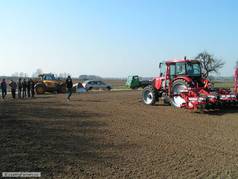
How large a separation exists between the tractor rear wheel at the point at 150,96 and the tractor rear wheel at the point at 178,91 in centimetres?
179

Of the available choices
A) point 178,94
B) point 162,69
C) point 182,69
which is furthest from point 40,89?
point 178,94

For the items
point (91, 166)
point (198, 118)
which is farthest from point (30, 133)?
point (198, 118)

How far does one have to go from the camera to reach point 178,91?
59.4 feet

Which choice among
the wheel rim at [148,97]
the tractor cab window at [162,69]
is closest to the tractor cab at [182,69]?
the tractor cab window at [162,69]

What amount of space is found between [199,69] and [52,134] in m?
10.5

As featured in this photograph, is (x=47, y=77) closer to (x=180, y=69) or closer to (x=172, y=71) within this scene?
(x=172, y=71)

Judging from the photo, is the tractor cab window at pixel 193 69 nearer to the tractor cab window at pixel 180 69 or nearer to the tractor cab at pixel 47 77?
the tractor cab window at pixel 180 69

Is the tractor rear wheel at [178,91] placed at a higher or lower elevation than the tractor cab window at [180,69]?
lower

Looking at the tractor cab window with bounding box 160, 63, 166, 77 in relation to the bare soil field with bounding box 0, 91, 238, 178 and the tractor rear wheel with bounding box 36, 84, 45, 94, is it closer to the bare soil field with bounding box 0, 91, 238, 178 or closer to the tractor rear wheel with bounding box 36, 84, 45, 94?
the bare soil field with bounding box 0, 91, 238, 178

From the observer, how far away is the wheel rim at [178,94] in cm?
1778

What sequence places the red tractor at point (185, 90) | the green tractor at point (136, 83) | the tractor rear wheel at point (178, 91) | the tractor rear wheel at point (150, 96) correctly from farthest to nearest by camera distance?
the green tractor at point (136, 83)
the tractor rear wheel at point (150, 96)
the tractor rear wheel at point (178, 91)
the red tractor at point (185, 90)

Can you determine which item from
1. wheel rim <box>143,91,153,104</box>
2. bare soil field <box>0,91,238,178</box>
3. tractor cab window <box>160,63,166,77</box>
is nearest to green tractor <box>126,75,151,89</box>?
wheel rim <box>143,91,153,104</box>

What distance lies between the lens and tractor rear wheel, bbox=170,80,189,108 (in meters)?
17.7

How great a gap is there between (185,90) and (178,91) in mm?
639
